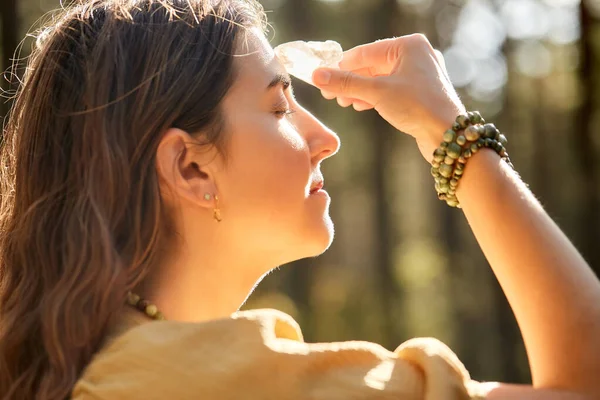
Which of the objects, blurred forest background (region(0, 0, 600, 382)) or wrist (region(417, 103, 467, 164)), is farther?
blurred forest background (region(0, 0, 600, 382))

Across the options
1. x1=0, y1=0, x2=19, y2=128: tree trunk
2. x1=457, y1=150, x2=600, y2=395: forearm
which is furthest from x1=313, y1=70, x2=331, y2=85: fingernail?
x1=0, y1=0, x2=19, y2=128: tree trunk

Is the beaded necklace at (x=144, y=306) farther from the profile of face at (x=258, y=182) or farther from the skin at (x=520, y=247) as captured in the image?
the skin at (x=520, y=247)

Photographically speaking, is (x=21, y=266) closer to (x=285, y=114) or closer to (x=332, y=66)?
(x=285, y=114)

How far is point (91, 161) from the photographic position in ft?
5.83

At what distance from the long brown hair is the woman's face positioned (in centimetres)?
5

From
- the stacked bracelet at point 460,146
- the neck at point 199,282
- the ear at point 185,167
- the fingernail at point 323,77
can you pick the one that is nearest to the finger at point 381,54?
the fingernail at point 323,77

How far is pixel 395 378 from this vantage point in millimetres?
1484

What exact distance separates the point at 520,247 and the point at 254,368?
568mm

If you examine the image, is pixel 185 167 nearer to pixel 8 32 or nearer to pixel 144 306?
pixel 144 306

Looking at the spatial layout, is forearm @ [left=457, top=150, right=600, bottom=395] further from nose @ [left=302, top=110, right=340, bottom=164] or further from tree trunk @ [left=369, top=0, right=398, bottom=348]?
tree trunk @ [left=369, top=0, right=398, bottom=348]

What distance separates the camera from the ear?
74.3 inches

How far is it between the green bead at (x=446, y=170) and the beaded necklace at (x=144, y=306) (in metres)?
0.70

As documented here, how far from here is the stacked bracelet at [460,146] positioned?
172cm

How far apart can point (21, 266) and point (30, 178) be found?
206mm
